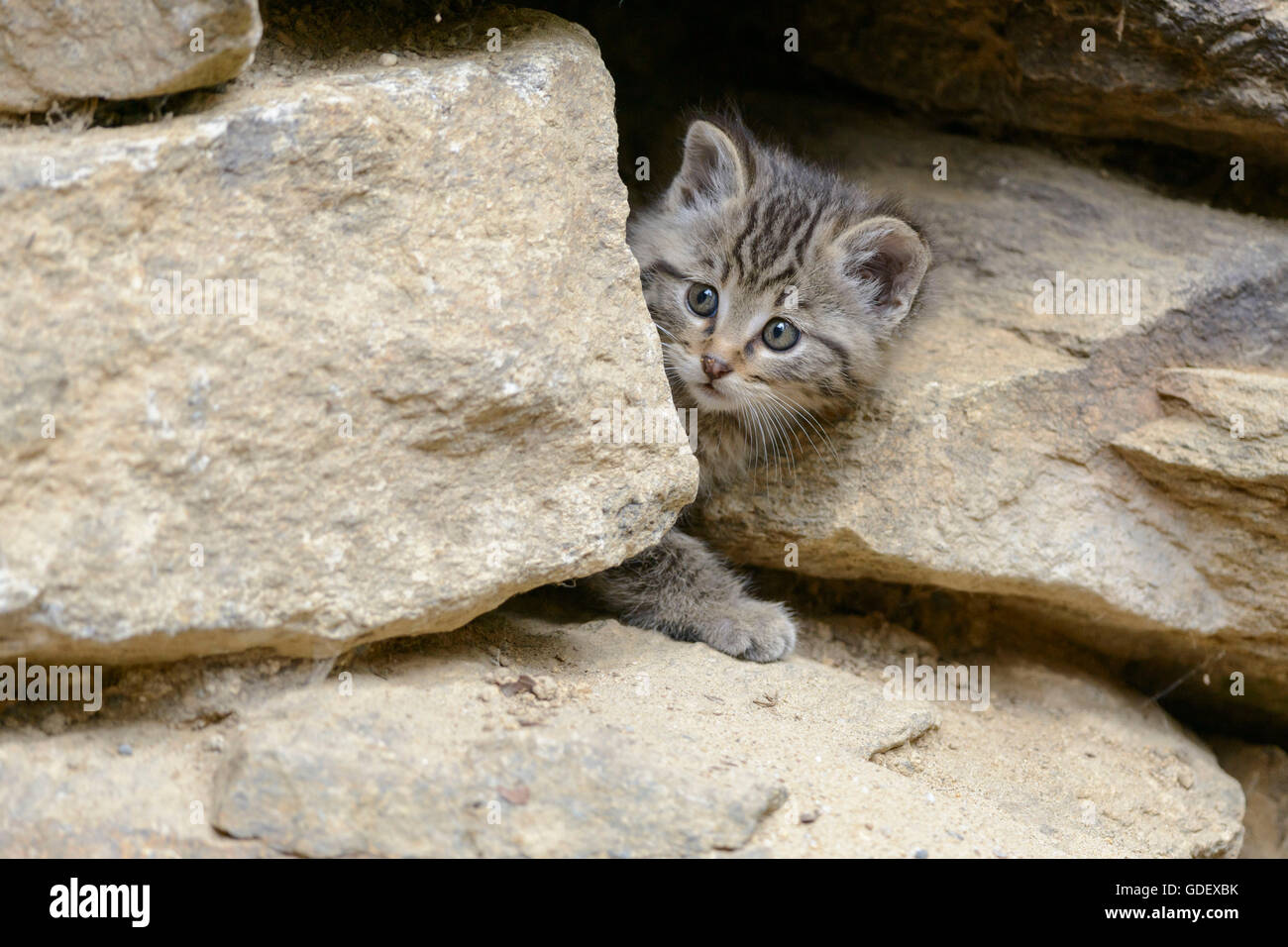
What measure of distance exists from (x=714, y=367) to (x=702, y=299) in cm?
37

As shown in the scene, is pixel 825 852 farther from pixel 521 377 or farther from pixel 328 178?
pixel 328 178

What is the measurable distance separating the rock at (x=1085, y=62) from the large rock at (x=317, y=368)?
7.05 ft

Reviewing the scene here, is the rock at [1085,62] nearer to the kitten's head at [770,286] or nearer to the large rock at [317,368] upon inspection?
the kitten's head at [770,286]

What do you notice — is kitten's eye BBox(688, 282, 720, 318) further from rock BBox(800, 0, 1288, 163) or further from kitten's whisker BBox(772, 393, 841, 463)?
rock BBox(800, 0, 1288, 163)

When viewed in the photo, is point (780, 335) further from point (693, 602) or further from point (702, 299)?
point (693, 602)

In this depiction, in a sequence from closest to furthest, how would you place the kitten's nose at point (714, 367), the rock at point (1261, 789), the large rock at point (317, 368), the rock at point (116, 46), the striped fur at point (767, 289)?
the large rock at point (317, 368), the rock at point (116, 46), the kitten's nose at point (714, 367), the striped fur at point (767, 289), the rock at point (1261, 789)

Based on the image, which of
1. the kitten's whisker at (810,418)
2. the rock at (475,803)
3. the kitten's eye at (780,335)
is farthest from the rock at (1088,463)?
the rock at (475,803)

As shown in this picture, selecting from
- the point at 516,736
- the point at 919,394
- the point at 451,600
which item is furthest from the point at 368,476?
the point at 919,394

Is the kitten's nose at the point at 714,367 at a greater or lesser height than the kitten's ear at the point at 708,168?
lesser

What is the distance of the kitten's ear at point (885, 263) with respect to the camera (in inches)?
158

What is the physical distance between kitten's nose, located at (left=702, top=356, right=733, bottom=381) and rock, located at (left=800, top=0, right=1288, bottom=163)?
1.80 meters

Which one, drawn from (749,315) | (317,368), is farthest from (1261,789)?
(317,368)

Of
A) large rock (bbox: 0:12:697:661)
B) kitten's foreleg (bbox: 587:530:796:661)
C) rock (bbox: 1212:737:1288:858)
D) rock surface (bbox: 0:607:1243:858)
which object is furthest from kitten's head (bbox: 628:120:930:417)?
rock (bbox: 1212:737:1288:858)

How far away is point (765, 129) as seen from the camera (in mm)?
5133
